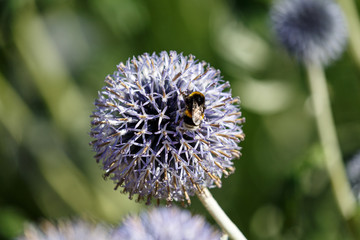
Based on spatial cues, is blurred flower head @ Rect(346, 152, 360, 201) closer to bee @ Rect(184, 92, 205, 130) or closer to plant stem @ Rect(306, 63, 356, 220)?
plant stem @ Rect(306, 63, 356, 220)

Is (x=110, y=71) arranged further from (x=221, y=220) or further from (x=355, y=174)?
(x=221, y=220)

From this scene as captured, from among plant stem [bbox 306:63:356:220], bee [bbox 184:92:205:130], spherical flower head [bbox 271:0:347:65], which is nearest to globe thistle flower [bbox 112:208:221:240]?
bee [bbox 184:92:205:130]

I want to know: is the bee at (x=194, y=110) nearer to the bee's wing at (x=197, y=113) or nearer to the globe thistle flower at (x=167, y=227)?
the bee's wing at (x=197, y=113)

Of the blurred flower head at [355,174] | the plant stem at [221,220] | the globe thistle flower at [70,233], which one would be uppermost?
the globe thistle flower at [70,233]

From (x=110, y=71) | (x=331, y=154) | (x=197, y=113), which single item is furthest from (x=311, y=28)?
(x=110, y=71)

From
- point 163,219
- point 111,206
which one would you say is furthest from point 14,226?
point 163,219

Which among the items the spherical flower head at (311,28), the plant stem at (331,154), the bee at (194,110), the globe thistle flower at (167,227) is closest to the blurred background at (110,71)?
the spherical flower head at (311,28)

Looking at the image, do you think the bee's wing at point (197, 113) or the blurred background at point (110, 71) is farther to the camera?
the blurred background at point (110, 71)
